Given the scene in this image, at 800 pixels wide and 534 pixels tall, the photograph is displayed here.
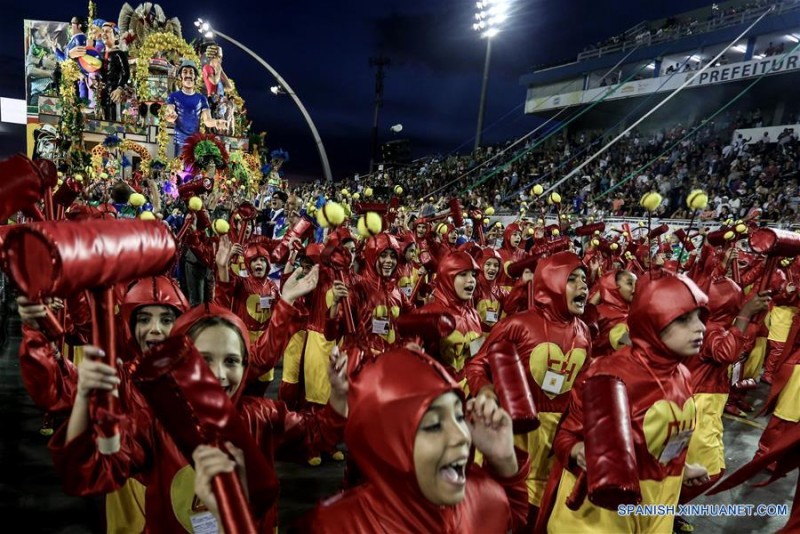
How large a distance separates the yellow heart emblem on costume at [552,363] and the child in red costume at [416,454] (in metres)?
1.94

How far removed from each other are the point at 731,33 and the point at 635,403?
28.8 meters

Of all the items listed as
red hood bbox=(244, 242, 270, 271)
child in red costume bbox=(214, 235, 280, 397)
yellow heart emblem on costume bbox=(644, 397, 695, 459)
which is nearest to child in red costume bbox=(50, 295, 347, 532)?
yellow heart emblem on costume bbox=(644, 397, 695, 459)

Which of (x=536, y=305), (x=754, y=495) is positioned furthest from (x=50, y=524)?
(x=754, y=495)

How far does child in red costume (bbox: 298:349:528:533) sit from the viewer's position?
1.60 metres

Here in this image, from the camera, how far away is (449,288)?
5.12 m

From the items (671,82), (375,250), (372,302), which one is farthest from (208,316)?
(671,82)

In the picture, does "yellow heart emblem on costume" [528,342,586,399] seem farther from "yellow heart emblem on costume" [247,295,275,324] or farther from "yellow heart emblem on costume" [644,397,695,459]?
"yellow heart emblem on costume" [247,295,275,324]

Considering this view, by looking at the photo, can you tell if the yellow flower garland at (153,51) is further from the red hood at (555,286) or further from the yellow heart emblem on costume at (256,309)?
the red hood at (555,286)

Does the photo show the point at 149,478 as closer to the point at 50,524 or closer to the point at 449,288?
the point at 50,524

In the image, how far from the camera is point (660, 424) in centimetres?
264

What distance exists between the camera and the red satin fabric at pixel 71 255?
1.19m

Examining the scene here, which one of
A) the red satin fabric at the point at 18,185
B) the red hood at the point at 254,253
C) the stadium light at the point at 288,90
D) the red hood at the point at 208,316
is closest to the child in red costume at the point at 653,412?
the red hood at the point at 208,316

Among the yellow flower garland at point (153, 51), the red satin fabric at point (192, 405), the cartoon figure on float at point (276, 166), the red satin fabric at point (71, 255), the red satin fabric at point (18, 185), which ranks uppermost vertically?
the yellow flower garland at point (153, 51)

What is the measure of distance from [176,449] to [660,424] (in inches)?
88.5
